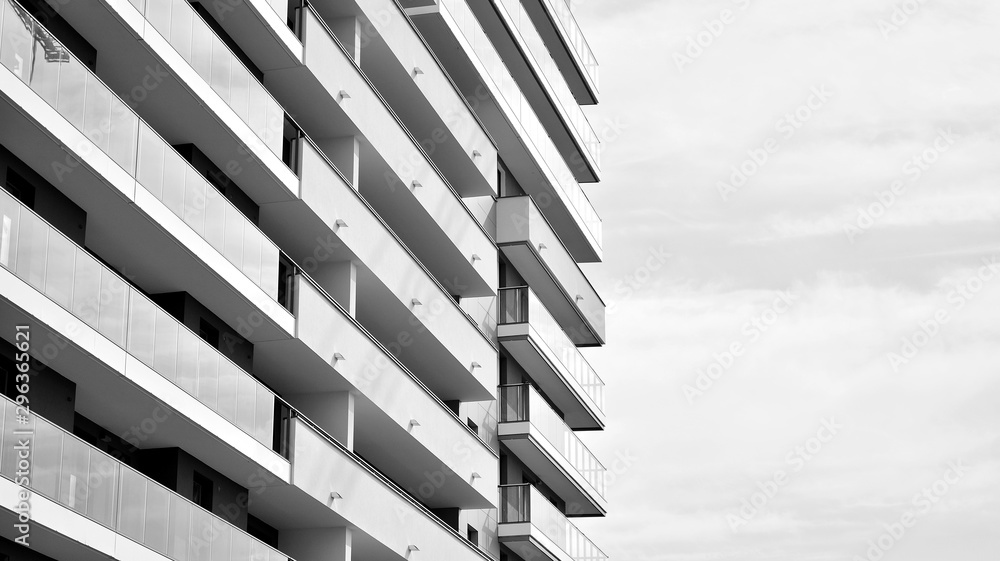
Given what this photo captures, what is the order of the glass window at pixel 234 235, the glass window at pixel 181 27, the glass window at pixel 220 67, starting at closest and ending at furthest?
the glass window at pixel 181 27 < the glass window at pixel 220 67 < the glass window at pixel 234 235

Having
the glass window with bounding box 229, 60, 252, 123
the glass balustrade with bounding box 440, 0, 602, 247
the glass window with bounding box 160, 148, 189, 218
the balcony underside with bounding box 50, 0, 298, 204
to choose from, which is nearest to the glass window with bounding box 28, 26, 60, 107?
the balcony underside with bounding box 50, 0, 298, 204

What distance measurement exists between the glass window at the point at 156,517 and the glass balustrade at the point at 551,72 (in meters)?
23.9

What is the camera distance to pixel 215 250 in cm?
2653

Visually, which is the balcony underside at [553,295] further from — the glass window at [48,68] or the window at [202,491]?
the glass window at [48,68]

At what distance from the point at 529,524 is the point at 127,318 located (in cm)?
2156

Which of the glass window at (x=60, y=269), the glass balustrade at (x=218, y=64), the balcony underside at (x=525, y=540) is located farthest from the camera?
the balcony underside at (x=525, y=540)

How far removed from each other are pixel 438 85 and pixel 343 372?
9636 mm

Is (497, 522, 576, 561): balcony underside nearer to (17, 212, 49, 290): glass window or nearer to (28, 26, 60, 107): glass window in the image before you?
(17, 212, 49, 290): glass window

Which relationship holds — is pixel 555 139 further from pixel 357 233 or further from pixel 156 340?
pixel 156 340

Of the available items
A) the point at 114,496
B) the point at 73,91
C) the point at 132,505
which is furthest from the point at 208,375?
the point at 73,91

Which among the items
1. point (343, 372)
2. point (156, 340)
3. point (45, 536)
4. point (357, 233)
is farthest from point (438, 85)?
point (45, 536)

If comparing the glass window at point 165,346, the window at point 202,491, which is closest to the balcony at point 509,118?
the window at point 202,491

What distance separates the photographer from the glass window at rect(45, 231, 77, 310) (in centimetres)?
2112

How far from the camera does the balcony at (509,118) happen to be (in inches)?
1564
